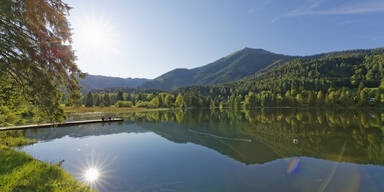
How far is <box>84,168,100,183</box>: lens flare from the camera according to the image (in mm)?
12352

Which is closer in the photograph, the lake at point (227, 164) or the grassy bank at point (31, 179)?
the grassy bank at point (31, 179)

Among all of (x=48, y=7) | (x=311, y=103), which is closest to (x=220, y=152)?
(x=48, y=7)

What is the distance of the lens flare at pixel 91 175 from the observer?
12.4 m

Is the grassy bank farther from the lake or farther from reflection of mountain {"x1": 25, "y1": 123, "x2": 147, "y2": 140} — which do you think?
reflection of mountain {"x1": 25, "y1": 123, "x2": 147, "y2": 140}

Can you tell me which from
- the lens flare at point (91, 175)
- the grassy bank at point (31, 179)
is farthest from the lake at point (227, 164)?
the grassy bank at point (31, 179)

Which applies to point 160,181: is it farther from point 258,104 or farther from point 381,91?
point 381,91

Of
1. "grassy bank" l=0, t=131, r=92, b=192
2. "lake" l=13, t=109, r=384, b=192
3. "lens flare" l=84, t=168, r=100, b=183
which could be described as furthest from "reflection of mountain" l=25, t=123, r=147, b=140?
"grassy bank" l=0, t=131, r=92, b=192

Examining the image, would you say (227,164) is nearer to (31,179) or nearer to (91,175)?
(91,175)

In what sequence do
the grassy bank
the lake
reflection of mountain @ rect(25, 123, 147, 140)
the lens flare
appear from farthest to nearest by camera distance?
reflection of mountain @ rect(25, 123, 147, 140), the lens flare, the lake, the grassy bank

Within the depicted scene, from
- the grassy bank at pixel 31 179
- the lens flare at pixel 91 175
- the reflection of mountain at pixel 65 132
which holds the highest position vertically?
the grassy bank at pixel 31 179

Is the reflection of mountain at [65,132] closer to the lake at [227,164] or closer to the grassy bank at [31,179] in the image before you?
the lake at [227,164]

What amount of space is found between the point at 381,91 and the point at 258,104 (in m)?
76.9

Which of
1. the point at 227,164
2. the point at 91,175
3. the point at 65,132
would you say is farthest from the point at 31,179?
the point at 65,132

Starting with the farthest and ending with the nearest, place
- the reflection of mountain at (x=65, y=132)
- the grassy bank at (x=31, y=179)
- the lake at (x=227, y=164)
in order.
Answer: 1. the reflection of mountain at (x=65, y=132)
2. the lake at (x=227, y=164)
3. the grassy bank at (x=31, y=179)
